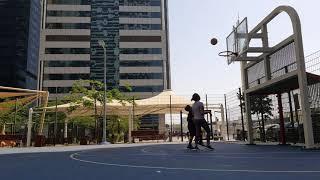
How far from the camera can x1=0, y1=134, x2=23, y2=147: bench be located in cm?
2319

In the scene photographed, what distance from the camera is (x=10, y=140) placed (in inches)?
925

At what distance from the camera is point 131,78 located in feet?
247

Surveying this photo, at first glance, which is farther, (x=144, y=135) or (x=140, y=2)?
(x=140, y=2)

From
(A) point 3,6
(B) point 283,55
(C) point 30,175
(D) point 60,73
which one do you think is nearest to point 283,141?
(B) point 283,55

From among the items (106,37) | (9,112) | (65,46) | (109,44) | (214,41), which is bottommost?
(9,112)

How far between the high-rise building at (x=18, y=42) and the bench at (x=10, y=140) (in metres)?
71.4

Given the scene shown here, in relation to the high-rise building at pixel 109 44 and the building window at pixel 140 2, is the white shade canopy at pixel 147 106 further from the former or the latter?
the building window at pixel 140 2

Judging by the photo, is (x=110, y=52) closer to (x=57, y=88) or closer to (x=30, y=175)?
(x=57, y=88)

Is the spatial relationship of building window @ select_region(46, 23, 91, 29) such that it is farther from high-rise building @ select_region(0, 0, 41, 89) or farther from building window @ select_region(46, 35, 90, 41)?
high-rise building @ select_region(0, 0, 41, 89)

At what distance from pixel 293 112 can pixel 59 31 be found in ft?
224

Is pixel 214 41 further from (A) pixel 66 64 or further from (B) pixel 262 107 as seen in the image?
(A) pixel 66 64

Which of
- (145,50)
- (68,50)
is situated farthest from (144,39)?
(68,50)

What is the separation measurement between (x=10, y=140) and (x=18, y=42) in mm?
82946

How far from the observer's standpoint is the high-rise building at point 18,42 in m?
93.0
